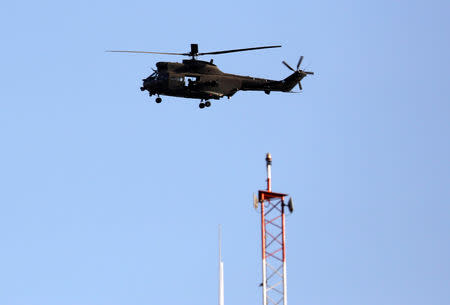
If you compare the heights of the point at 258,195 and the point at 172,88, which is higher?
the point at 172,88

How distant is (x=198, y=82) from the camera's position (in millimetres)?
111688

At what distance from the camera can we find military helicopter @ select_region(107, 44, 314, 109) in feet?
362

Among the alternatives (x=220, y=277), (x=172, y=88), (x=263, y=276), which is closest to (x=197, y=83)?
(x=172, y=88)

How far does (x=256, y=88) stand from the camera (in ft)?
388

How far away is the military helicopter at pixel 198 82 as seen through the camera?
11019 cm

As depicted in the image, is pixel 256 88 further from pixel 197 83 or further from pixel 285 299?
pixel 285 299

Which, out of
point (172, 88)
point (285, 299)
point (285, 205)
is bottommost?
point (285, 299)

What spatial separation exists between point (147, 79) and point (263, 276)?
1726 inches

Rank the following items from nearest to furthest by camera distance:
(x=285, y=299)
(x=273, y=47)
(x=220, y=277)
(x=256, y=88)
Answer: (x=285, y=299), (x=220, y=277), (x=273, y=47), (x=256, y=88)

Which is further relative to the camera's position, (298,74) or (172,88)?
(298,74)

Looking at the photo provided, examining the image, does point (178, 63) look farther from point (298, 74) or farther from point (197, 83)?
point (298, 74)

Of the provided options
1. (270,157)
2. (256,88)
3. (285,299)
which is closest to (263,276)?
(285,299)

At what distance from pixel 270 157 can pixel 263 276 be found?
26.2 feet

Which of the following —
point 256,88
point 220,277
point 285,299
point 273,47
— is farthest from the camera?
point 256,88
